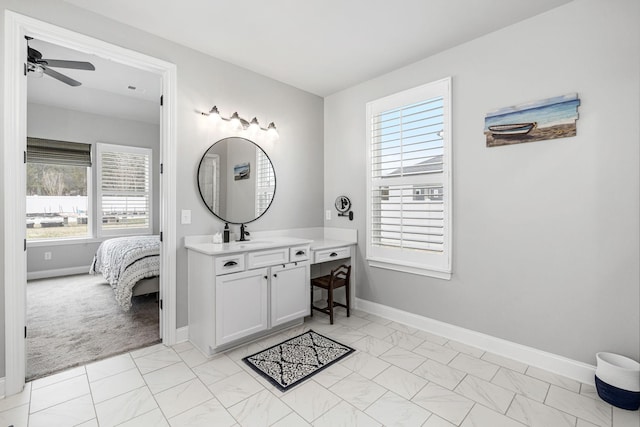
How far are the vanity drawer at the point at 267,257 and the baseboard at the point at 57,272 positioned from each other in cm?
471

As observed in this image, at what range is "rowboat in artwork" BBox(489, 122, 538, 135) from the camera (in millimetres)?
2434

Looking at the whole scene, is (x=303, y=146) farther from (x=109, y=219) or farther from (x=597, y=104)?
(x=109, y=219)

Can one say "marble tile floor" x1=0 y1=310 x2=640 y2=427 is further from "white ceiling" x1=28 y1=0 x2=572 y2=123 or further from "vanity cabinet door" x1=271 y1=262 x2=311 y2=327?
"white ceiling" x1=28 y1=0 x2=572 y2=123

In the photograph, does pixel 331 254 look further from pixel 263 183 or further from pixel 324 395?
pixel 324 395

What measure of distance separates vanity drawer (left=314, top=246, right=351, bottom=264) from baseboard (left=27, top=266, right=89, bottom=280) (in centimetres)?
486

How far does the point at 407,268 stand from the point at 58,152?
6.04 meters

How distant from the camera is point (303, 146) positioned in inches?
155

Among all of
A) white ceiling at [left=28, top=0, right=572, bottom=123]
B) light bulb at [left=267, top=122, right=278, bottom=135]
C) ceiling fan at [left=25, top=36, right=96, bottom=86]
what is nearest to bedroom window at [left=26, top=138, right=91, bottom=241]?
white ceiling at [left=28, top=0, right=572, bottom=123]

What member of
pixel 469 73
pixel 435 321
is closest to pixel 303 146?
pixel 469 73

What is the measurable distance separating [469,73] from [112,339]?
417 centimetres

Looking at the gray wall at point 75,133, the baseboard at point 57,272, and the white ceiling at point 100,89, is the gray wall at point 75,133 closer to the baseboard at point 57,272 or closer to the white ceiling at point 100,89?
the baseboard at point 57,272

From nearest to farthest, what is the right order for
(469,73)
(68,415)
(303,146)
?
(68,415) → (469,73) → (303,146)

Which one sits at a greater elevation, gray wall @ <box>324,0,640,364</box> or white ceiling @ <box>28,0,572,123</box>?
white ceiling @ <box>28,0,572,123</box>

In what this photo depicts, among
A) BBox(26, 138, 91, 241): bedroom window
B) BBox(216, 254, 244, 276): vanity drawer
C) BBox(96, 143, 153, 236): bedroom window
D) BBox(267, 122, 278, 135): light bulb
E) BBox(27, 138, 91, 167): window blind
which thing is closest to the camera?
BBox(216, 254, 244, 276): vanity drawer
